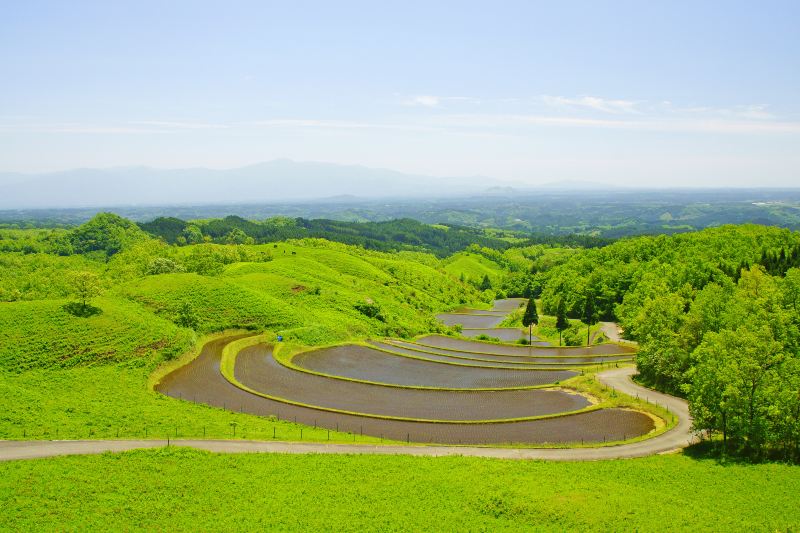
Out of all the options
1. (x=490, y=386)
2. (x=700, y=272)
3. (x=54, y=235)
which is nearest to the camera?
(x=490, y=386)

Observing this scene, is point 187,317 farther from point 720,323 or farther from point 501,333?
point 720,323

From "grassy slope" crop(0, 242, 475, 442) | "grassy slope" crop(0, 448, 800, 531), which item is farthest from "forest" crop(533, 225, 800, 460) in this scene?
"grassy slope" crop(0, 242, 475, 442)

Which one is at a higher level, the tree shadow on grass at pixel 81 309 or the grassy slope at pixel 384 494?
the tree shadow on grass at pixel 81 309

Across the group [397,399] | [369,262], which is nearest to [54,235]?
[369,262]

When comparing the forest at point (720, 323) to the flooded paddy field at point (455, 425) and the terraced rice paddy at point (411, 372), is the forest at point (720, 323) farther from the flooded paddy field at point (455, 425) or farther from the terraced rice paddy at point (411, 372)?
the terraced rice paddy at point (411, 372)

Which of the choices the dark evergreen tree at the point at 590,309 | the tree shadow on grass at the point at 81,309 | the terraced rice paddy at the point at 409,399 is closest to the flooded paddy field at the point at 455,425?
the terraced rice paddy at the point at 409,399

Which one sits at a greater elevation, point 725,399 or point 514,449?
point 725,399

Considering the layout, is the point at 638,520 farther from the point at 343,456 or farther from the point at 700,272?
the point at 700,272
